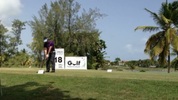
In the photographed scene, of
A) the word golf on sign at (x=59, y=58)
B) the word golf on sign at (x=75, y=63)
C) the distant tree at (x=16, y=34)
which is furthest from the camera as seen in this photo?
the distant tree at (x=16, y=34)

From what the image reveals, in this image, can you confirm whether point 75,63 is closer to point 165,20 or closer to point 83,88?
point 165,20

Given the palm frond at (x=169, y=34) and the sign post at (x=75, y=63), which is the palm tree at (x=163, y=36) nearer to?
the palm frond at (x=169, y=34)

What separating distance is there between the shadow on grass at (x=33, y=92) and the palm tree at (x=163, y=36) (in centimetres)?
3064

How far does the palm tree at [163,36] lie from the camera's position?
42844 millimetres

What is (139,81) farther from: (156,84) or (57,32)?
(57,32)

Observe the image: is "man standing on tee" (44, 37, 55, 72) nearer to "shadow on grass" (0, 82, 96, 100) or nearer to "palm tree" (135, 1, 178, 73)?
"shadow on grass" (0, 82, 96, 100)

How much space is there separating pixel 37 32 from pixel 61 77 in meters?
41.8

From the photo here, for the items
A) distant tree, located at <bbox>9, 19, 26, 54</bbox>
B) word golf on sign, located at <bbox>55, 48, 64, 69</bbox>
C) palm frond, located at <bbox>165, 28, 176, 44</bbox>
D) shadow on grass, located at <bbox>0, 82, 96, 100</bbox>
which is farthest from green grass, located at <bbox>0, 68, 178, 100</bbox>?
Answer: distant tree, located at <bbox>9, 19, 26, 54</bbox>

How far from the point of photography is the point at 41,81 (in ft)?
49.1

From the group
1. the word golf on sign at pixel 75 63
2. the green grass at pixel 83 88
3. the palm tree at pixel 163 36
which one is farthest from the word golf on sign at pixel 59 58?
the palm tree at pixel 163 36

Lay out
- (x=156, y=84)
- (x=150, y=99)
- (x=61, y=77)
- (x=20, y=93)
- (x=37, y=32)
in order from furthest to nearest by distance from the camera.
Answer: (x=37, y=32) < (x=61, y=77) < (x=156, y=84) < (x=20, y=93) < (x=150, y=99)

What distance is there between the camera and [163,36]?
44125 millimetres

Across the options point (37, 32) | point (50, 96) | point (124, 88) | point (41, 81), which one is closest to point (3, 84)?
point (41, 81)

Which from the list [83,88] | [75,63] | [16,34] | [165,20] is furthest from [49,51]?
[16,34]
